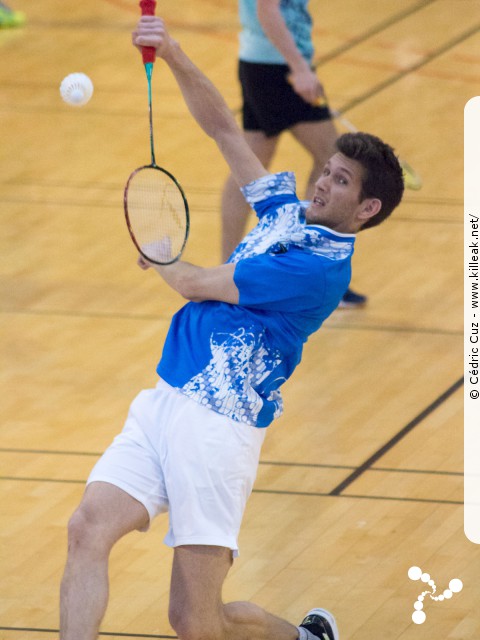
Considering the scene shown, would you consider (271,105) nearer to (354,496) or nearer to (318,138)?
(318,138)

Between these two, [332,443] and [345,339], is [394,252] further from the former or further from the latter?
[332,443]

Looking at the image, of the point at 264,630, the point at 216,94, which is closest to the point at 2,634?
the point at 264,630

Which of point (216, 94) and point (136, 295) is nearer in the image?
point (216, 94)

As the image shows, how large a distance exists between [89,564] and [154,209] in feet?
3.54

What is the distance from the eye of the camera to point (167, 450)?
3.80 metres

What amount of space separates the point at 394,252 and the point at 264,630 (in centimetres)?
398

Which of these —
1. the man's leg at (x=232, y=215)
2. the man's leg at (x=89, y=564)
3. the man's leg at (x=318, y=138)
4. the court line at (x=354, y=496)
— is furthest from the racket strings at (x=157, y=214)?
the man's leg at (x=318, y=138)

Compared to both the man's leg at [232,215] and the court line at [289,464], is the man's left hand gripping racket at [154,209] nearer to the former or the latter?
the court line at [289,464]

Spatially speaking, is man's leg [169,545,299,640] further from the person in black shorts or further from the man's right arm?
the person in black shorts

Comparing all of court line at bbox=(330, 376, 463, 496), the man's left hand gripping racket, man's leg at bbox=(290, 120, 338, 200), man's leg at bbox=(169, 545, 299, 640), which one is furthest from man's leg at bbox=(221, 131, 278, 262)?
man's leg at bbox=(169, 545, 299, 640)

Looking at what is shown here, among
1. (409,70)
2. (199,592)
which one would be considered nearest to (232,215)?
(199,592)

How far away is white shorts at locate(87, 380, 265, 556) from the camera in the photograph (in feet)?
12.3

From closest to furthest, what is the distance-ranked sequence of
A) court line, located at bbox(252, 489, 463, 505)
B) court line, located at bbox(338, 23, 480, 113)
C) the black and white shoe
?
the black and white shoe < court line, located at bbox(252, 489, 463, 505) < court line, located at bbox(338, 23, 480, 113)

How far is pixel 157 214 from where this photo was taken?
13.4ft
